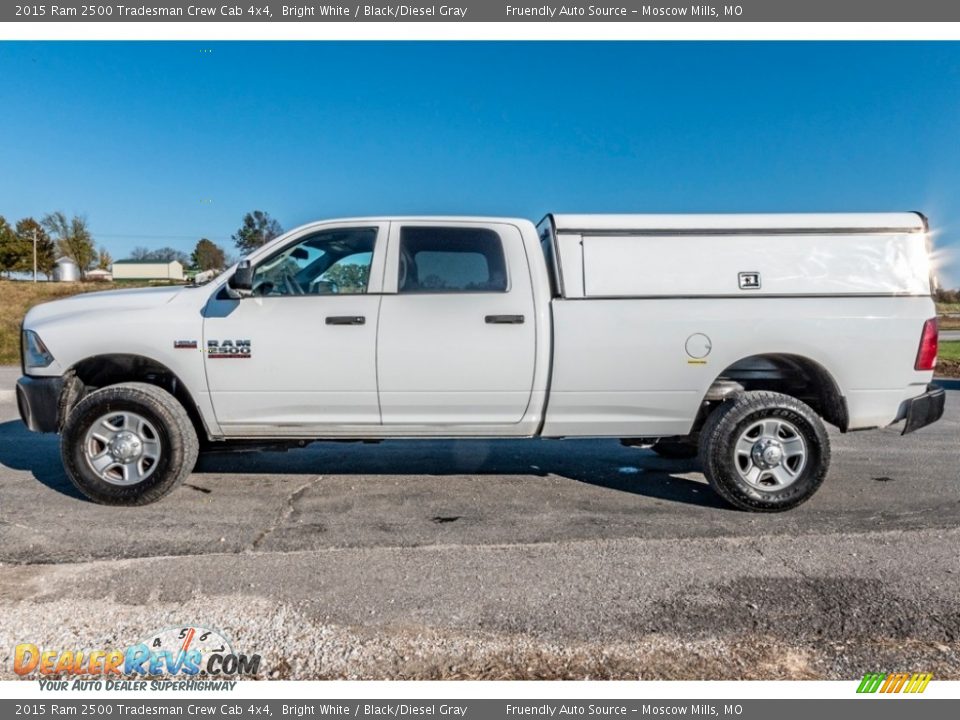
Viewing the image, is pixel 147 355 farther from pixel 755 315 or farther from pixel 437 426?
pixel 755 315

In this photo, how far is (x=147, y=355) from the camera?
418cm

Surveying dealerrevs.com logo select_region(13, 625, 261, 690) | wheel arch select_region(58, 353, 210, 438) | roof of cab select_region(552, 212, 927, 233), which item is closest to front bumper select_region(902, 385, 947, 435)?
roof of cab select_region(552, 212, 927, 233)

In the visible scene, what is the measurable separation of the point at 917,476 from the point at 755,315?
241cm

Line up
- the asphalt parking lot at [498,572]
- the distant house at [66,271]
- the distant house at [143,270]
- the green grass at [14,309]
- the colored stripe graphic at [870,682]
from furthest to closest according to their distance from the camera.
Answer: the distant house at [143,270]
the distant house at [66,271]
the green grass at [14,309]
the asphalt parking lot at [498,572]
the colored stripe graphic at [870,682]

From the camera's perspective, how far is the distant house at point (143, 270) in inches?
2616

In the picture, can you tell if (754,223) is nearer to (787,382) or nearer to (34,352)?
(787,382)

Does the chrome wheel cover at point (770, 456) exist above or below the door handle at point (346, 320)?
below

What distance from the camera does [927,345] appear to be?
4.13m

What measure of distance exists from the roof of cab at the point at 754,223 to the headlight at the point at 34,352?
3.66 m

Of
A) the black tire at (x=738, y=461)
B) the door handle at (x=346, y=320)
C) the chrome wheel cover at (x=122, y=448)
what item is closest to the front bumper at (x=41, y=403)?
the chrome wheel cover at (x=122, y=448)

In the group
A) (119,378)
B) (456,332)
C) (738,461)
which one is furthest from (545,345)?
(119,378)

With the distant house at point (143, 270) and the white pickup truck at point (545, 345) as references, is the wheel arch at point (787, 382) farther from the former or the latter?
the distant house at point (143, 270)

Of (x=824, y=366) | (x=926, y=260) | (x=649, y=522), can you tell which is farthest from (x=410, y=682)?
(x=926, y=260)

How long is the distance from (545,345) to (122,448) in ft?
9.88
